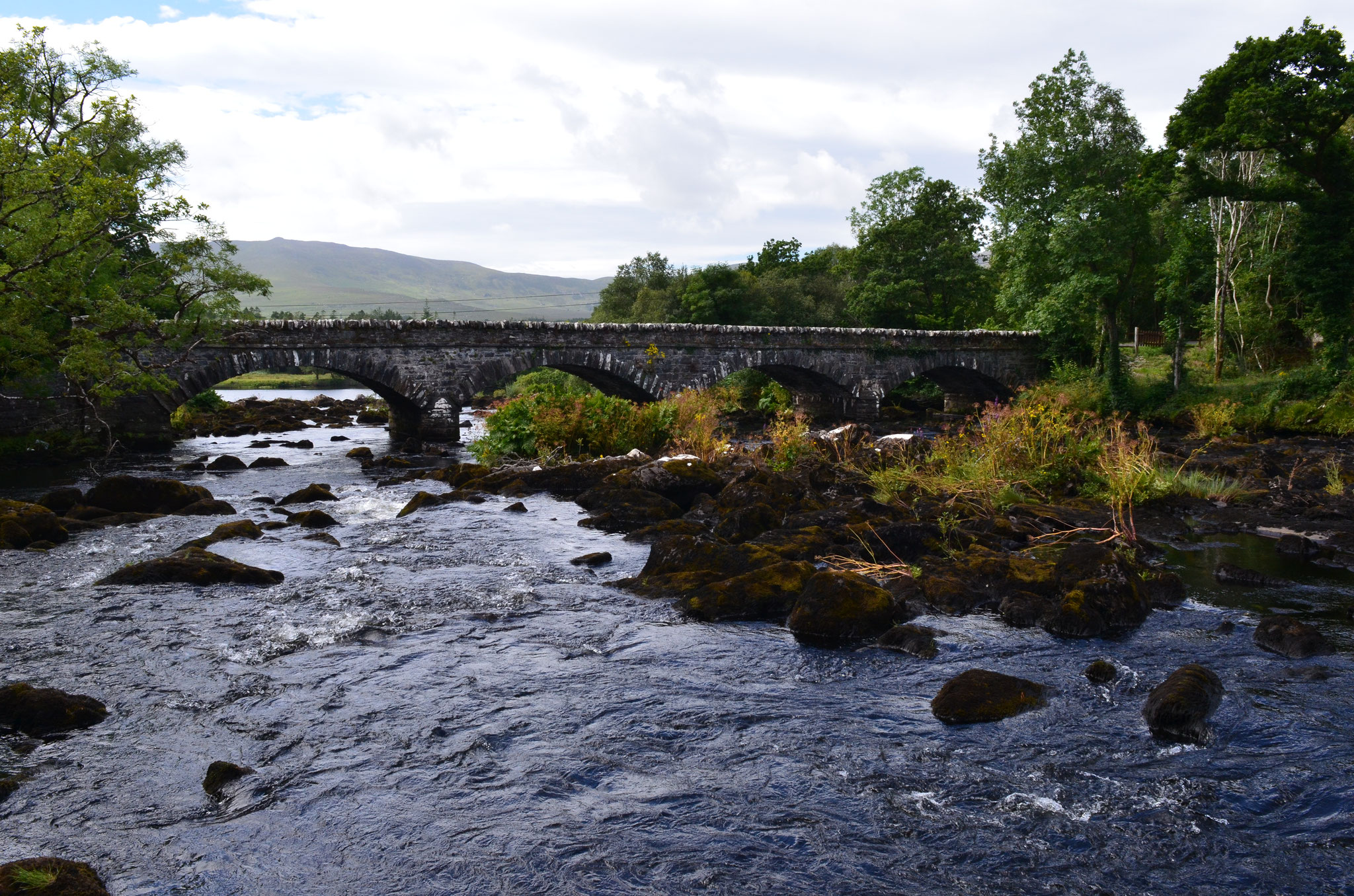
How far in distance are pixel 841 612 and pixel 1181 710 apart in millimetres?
3191

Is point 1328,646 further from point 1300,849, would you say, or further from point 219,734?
point 219,734

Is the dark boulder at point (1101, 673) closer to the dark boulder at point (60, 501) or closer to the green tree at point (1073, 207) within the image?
the dark boulder at point (60, 501)

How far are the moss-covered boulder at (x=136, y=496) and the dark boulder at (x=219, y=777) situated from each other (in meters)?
11.5

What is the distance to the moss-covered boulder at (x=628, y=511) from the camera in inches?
617

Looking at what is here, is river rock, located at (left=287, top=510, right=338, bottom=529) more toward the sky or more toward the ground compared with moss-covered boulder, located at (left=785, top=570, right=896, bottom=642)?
more toward the ground

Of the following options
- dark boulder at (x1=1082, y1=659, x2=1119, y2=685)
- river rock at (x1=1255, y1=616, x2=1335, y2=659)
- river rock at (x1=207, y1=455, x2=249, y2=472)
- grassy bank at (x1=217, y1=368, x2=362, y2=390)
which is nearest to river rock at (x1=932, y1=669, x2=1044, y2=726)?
dark boulder at (x1=1082, y1=659, x2=1119, y2=685)

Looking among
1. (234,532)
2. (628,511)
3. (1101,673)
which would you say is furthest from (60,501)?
(1101,673)

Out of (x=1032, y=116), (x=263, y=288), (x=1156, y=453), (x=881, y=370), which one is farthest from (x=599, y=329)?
(x=1032, y=116)

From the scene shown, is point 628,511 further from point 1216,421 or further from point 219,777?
point 1216,421

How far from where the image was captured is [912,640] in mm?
9047

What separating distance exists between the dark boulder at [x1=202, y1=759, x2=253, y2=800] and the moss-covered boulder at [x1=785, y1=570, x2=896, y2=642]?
5.29 metres

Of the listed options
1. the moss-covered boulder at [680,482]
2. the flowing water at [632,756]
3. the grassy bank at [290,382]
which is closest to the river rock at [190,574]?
the flowing water at [632,756]

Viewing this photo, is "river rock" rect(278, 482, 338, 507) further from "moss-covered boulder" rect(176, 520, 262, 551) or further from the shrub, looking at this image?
the shrub

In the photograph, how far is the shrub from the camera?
26.9 m
